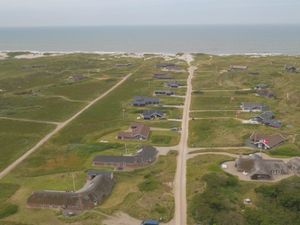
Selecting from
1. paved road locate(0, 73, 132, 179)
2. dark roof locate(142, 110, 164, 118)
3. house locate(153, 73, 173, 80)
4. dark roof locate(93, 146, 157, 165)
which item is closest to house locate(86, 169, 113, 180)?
dark roof locate(93, 146, 157, 165)

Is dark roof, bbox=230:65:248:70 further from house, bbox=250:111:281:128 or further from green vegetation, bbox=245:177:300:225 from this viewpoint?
green vegetation, bbox=245:177:300:225

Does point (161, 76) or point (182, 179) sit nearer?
point (182, 179)

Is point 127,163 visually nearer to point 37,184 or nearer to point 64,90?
point 37,184

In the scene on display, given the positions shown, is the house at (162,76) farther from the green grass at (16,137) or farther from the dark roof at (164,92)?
the green grass at (16,137)

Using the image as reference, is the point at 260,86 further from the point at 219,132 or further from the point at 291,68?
the point at 219,132

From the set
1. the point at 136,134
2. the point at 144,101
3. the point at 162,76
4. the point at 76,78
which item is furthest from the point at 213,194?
the point at 76,78

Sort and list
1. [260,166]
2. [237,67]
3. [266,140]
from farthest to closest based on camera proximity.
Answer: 1. [237,67]
2. [266,140]
3. [260,166]

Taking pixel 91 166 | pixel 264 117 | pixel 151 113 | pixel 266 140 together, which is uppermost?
pixel 264 117
